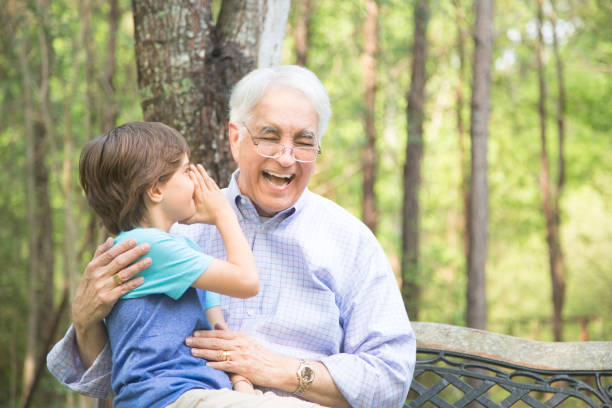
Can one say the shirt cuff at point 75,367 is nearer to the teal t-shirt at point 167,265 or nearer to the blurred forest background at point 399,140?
the teal t-shirt at point 167,265

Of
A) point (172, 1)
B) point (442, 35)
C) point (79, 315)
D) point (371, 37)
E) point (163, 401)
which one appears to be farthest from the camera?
point (442, 35)

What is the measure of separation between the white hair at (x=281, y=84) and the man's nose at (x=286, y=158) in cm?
15

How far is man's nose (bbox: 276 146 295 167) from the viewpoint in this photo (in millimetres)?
2578

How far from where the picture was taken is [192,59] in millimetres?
3262

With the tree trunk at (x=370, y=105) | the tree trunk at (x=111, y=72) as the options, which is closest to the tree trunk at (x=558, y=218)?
the tree trunk at (x=370, y=105)

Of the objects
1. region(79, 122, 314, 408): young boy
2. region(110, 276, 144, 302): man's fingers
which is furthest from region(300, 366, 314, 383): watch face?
region(110, 276, 144, 302): man's fingers

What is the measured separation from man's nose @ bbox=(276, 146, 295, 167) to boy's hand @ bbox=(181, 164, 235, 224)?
0.98 feet

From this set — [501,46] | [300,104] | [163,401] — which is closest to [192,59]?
[300,104]

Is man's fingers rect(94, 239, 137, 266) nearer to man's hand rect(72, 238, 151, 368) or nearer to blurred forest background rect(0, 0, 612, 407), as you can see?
man's hand rect(72, 238, 151, 368)

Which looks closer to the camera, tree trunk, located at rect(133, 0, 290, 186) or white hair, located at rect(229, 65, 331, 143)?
white hair, located at rect(229, 65, 331, 143)

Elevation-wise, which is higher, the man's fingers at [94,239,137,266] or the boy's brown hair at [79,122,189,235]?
the boy's brown hair at [79,122,189,235]

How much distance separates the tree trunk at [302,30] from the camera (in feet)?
41.0

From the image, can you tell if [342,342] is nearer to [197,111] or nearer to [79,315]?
[79,315]

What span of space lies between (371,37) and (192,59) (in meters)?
9.39
